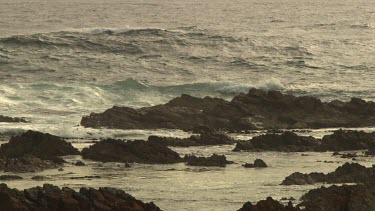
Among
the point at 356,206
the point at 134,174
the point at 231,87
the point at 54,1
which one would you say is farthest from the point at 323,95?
the point at 54,1

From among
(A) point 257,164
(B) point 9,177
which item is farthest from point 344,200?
(B) point 9,177

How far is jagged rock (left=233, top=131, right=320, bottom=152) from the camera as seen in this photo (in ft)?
101

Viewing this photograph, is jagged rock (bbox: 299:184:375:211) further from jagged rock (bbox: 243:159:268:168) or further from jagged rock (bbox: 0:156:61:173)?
jagged rock (bbox: 0:156:61:173)

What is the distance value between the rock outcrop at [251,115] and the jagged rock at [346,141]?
4518mm

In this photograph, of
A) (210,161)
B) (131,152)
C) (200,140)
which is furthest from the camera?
(200,140)

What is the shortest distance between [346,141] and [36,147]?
26.6ft

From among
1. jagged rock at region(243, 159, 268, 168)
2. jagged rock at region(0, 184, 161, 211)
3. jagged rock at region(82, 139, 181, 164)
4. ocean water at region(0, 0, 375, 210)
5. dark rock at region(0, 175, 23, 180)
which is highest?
ocean water at region(0, 0, 375, 210)

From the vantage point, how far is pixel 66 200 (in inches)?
779

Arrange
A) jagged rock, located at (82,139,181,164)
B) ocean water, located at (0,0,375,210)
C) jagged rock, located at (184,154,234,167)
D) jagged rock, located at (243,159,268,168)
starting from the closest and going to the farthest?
ocean water, located at (0,0,375,210) < jagged rock, located at (243,159,268,168) < jagged rock, located at (184,154,234,167) < jagged rock, located at (82,139,181,164)

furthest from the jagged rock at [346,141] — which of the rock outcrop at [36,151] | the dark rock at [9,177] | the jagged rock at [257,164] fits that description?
the dark rock at [9,177]

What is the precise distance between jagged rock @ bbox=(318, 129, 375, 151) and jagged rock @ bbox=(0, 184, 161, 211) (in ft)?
38.1

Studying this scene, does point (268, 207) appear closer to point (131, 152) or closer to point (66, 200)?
point (66, 200)

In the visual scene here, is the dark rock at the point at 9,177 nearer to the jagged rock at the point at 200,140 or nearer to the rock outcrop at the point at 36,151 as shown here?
the rock outcrop at the point at 36,151

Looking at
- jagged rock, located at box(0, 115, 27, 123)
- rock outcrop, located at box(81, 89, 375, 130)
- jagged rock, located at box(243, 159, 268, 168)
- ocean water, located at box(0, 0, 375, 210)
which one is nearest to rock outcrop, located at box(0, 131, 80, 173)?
ocean water, located at box(0, 0, 375, 210)
